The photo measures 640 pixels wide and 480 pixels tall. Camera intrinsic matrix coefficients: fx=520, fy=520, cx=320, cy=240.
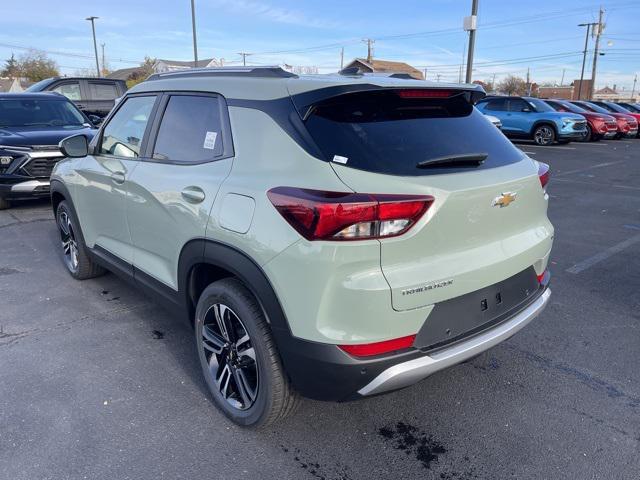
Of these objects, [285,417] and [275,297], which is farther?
[285,417]

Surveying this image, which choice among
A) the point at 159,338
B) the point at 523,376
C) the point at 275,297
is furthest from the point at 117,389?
the point at 523,376

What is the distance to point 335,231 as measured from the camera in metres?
2.07

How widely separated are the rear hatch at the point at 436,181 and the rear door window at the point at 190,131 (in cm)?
69

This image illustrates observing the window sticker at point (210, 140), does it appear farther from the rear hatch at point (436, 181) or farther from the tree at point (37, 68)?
the tree at point (37, 68)

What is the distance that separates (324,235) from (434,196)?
0.51 m

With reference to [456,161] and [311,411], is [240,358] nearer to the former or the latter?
[311,411]

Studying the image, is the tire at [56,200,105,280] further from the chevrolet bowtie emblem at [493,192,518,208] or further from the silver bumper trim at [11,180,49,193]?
the chevrolet bowtie emblem at [493,192,518,208]

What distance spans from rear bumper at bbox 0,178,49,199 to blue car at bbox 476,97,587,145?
48.6 feet

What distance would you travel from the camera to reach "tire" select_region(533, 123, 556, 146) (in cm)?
1862

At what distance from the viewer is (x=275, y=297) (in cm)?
226

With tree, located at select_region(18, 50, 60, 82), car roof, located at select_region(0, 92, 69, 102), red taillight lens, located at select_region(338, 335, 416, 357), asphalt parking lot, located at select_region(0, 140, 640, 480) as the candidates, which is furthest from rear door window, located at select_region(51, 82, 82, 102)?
tree, located at select_region(18, 50, 60, 82)

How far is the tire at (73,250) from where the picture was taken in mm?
4570

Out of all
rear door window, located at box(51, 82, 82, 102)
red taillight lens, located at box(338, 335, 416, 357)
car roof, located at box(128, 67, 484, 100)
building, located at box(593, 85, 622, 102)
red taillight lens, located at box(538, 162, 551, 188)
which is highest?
building, located at box(593, 85, 622, 102)

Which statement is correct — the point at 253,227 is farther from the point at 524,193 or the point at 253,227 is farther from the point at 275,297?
the point at 524,193
